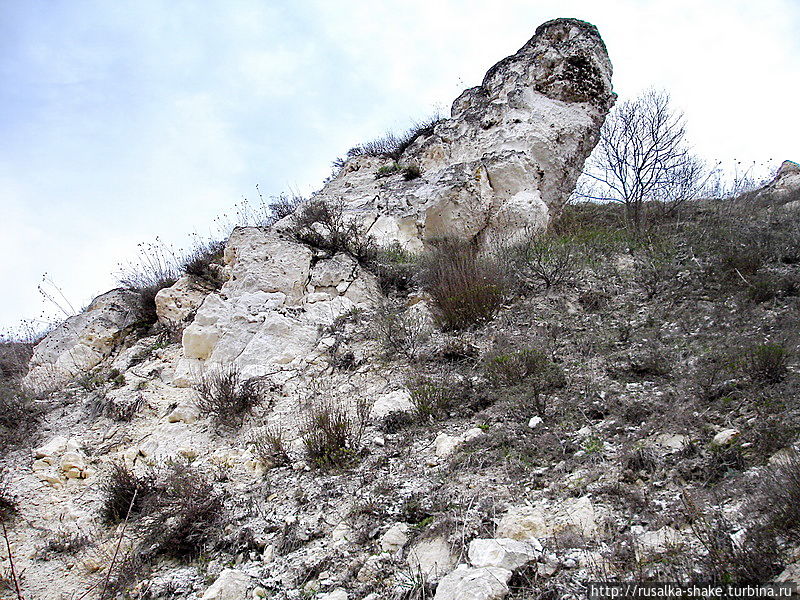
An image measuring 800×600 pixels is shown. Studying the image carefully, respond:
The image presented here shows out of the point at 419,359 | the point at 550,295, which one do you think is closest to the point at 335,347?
the point at 419,359

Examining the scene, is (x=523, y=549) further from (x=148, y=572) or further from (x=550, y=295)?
(x=550, y=295)

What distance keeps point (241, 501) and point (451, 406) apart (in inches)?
85.2

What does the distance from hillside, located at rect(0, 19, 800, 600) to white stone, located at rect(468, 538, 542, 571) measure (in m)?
0.02

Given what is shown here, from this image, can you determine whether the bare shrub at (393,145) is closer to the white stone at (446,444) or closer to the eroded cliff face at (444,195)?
the eroded cliff face at (444,195)

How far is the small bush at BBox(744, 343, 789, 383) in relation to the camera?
3713 millimetres

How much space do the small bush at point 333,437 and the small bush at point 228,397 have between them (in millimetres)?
1209

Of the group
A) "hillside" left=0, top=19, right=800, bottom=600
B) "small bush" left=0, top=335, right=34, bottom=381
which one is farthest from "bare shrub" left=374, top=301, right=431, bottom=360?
"small bush" left=0, top=335, right=34, bottom=381

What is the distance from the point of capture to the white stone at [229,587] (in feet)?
9.97

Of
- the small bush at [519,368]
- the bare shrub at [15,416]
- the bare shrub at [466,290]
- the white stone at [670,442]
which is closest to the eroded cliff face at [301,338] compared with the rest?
the bare shrub at [15,416]

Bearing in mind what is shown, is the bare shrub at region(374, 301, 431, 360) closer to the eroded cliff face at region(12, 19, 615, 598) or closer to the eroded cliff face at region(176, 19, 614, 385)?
the eroded cliff face at region(12, 19, 615, 598)

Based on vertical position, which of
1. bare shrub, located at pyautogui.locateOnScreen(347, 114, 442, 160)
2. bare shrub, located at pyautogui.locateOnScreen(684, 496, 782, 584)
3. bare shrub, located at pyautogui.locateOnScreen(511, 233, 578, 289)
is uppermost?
bare shrub, located at pyautogui.locateOnScreen(347, 114, 442, 160)

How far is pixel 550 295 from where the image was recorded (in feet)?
22.0

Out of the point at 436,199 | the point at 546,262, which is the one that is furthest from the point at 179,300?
the point at 546,262

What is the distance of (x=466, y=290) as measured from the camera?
246 inches
